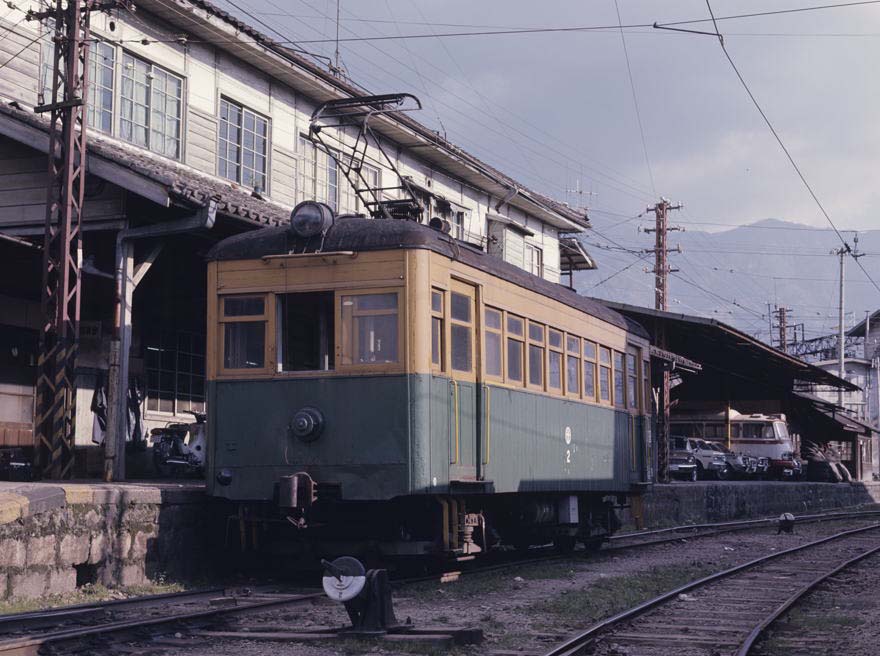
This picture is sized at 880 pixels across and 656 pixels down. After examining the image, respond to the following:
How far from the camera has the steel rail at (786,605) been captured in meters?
7.52

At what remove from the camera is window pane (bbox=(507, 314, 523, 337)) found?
460 inches

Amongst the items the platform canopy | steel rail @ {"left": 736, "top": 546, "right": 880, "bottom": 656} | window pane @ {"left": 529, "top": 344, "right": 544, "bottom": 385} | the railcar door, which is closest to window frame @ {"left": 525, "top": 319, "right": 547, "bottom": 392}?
window pane @ {"left": 529, "top": 344, "right": 544, "bottom": 385}

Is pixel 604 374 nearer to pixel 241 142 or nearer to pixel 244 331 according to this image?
pixel 244 331

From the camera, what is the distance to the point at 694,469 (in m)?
33.7

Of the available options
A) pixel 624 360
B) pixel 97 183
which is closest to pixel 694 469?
pixel 624 360

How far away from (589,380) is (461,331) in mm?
3666

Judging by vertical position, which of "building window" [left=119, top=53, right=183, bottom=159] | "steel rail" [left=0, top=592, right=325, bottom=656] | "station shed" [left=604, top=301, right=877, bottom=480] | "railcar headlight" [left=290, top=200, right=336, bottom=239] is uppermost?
"building window" [left=119, top=53, right=183, bottom=159]

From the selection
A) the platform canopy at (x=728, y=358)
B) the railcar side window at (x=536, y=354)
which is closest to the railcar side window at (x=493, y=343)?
the railcar side window at (x=536, y=354)

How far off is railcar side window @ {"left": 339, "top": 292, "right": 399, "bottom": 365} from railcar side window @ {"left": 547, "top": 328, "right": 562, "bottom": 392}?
9.60 ft

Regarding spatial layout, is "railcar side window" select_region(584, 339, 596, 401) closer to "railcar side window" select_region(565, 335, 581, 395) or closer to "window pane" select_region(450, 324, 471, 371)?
"railcar side window" select_region(565, 335, 581, 395)

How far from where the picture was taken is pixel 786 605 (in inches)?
378

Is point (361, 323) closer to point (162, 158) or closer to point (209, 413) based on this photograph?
point (209, 413)

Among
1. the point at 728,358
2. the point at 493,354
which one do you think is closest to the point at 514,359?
the point at 493,354

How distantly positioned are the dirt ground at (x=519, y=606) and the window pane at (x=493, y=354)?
1.91 meters
